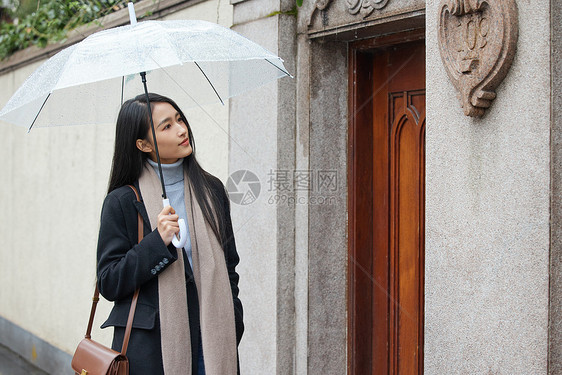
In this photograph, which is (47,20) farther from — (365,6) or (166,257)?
(166,257)

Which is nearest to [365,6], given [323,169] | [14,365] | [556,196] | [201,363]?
[323,169]

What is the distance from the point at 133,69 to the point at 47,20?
5228 millimetres

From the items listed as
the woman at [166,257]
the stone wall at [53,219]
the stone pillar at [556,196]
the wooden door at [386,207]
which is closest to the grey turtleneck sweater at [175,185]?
the woman at [166,257]

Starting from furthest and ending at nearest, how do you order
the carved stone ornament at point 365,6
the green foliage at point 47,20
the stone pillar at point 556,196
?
the green foliage at point 47,20 < the carved stone ornament at point 365,6 < the stone pillar at point 556,196

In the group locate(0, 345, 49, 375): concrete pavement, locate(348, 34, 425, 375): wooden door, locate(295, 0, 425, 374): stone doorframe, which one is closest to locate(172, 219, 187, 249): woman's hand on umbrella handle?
locate(295, 0, 425, 374): stone doorframe

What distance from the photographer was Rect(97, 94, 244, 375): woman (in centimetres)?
276

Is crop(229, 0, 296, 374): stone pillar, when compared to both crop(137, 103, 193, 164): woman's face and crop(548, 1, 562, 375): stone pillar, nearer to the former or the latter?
crop(137, 103, 193, 164): woman's face

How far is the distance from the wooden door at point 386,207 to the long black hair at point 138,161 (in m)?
1.32

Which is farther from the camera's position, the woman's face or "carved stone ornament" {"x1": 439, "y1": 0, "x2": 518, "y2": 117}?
the woman's face

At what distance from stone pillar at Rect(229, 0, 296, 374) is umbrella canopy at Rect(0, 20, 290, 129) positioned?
643 millimetres

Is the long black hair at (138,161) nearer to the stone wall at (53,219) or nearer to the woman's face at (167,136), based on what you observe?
the woman's face at (167,136)

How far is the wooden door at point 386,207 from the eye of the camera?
3846 mm

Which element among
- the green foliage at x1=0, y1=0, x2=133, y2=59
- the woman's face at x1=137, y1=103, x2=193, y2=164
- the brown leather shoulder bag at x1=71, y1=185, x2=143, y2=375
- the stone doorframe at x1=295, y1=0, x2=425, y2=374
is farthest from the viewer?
the green foliage at x1=0, y1=0, x2=133, y2=59

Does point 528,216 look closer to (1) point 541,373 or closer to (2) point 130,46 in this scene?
(1) point 541,373
